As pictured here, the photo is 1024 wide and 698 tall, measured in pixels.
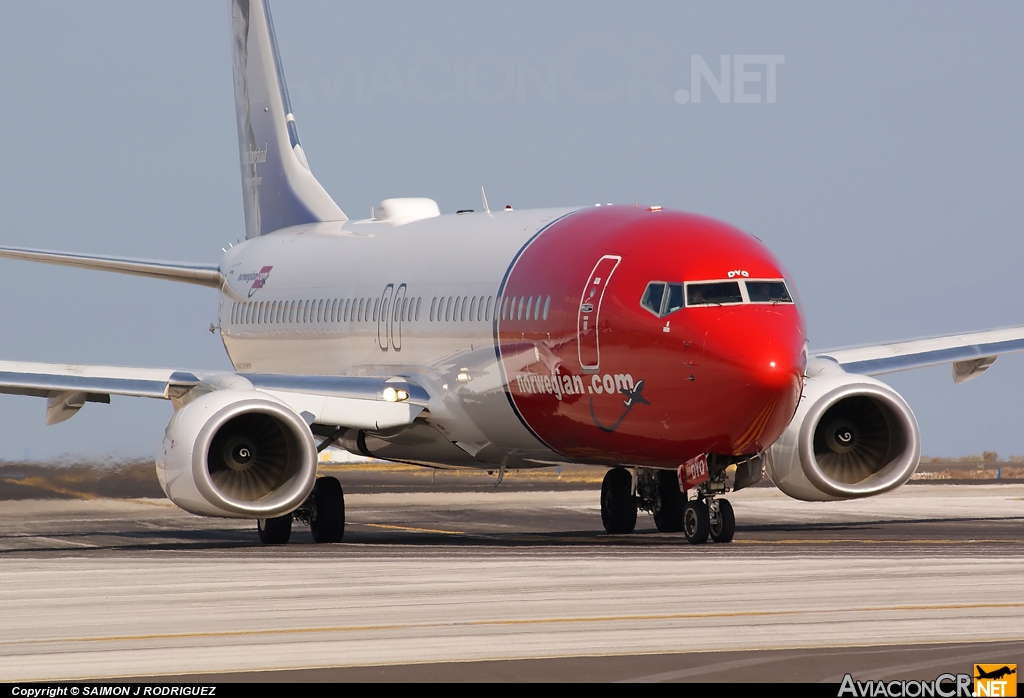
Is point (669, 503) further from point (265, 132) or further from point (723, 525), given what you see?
point (265, 132)

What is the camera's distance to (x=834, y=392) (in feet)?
75.1

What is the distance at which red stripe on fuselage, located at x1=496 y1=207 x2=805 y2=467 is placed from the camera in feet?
65.7

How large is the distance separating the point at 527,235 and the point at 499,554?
5014mm

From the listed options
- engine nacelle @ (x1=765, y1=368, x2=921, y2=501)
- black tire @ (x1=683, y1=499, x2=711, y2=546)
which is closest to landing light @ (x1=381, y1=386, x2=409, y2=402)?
black tire @ (x1=683, y1=499, x2=711, y2=546)

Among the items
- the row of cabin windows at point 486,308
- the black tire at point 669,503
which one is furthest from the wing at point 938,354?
the row of cabin windows at point 486,308

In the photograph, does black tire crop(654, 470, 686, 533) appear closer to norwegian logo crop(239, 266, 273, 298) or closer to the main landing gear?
the main landing gear

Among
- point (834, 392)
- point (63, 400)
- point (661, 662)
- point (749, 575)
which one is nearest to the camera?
point (661, 662)

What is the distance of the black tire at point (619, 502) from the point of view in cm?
2586

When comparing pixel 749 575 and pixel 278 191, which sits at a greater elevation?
pixel 278 191

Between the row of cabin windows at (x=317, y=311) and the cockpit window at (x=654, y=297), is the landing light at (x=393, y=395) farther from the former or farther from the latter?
the cockpit window at (x=654, y=297)

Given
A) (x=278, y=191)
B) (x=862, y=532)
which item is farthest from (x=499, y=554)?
(x=278, y=191)

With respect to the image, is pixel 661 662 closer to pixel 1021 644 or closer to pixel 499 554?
pixel 1021 644

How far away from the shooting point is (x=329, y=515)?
81.3ft

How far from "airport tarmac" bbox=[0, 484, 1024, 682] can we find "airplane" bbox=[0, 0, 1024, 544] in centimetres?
94
